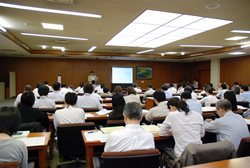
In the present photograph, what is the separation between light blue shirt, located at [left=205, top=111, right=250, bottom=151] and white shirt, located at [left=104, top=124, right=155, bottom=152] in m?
1.18

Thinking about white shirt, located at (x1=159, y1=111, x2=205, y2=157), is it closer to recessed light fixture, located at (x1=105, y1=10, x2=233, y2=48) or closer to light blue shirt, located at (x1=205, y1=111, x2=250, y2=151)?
light blue shirt, located at (x1=205, y1=111, x2=250, y2=151)

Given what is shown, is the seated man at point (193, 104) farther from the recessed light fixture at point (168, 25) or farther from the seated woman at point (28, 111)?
the seated woman at point (28, 111)

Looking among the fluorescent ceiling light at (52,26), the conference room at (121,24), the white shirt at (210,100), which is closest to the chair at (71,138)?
the conference room at (121,24)

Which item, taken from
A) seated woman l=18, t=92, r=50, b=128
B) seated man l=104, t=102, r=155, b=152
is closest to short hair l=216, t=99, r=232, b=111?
seated man l=104, t=102, r=155, b=152

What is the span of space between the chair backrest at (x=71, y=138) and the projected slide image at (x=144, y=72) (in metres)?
12.3

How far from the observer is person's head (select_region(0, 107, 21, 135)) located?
1543mm

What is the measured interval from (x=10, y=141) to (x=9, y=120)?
182 millimetres

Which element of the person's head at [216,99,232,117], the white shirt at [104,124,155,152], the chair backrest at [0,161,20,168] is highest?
the person's head at [216,99,232,117]

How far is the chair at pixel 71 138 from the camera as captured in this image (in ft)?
8.12

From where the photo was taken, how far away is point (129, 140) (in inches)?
63.4

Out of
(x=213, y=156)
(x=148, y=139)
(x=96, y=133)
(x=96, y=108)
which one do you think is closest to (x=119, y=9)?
(x=96, y=108)

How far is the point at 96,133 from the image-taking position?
2381 millimetres

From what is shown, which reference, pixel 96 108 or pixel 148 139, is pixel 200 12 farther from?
pixel 148 139

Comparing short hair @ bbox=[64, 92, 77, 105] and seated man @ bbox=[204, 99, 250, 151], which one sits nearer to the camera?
seated man @ bbox=[204, 99, 250, 151]
